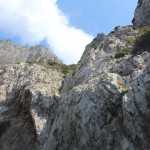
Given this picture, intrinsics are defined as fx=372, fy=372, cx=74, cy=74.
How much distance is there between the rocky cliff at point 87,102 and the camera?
3291 centimetres

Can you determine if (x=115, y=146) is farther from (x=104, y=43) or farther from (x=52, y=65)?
(x=52, y=65)

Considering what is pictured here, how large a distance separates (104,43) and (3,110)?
17.6 meters

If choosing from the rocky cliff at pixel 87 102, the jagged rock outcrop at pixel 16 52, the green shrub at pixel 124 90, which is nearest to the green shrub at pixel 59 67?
the rocky cliff at pixel 87 102

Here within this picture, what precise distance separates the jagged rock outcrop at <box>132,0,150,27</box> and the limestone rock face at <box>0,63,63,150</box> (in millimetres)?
17920

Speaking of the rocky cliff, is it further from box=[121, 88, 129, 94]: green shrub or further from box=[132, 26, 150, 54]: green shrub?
box=[121, 88, 129, 94]: green shrub

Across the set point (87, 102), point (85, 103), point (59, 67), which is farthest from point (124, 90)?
point (59, 67)

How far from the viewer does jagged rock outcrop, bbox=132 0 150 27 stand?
64819mm

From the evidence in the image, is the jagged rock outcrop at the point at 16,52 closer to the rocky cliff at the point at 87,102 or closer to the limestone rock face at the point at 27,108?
the limestone rock face at the point at 27,108

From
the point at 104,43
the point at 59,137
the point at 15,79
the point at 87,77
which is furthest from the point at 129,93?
the point at 15,79

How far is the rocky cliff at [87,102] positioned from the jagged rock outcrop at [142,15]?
28.1ft

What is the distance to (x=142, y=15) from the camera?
67.1 m

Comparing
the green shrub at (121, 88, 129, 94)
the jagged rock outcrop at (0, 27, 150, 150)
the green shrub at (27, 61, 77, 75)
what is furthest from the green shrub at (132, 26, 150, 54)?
the green shrub at (27, 61, 77, 75)

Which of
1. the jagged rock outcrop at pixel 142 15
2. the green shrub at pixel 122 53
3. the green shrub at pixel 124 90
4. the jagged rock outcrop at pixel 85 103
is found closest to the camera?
the jagged rock outcrop at pixel 85 103

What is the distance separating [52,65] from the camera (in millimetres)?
66188
